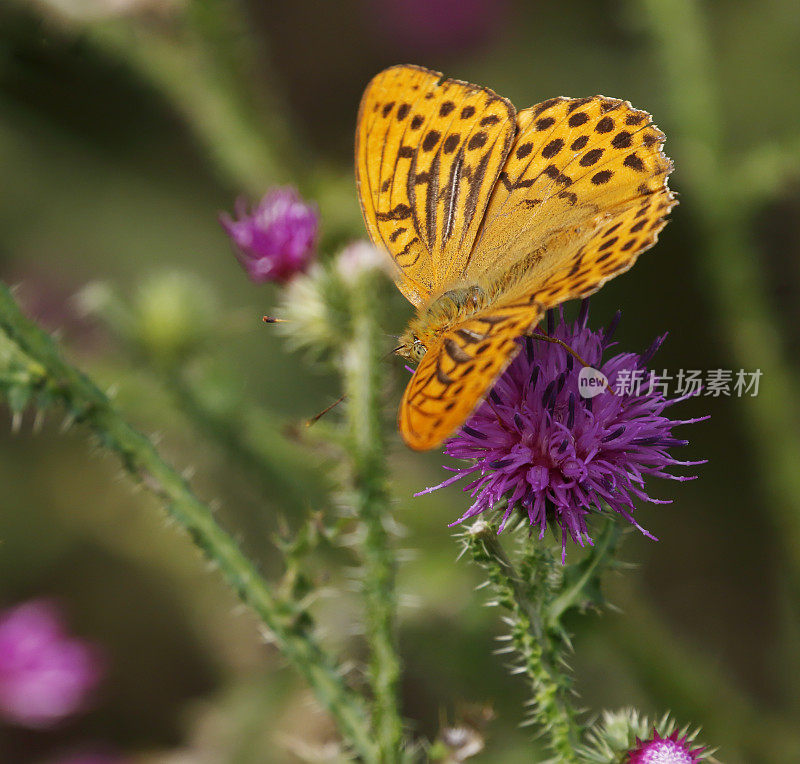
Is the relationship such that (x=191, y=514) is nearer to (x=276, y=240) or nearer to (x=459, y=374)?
(x=459, y=374)

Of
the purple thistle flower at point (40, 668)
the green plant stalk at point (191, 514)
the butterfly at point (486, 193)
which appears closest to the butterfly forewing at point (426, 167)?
the butterfly at point (486, 193)

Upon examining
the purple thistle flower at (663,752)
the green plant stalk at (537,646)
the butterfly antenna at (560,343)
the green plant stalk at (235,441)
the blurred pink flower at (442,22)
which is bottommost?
the purple thistle flower at (663,752)

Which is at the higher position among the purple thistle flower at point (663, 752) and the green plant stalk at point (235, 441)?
the green plant stalk at point (235, 441)

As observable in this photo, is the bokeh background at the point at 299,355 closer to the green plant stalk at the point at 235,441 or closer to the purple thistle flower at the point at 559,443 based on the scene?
the green plant stalk at the point at 235,441

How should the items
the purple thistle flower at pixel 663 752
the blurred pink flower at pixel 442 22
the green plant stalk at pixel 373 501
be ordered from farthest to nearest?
the blurred pink flower at pixel 442 22 → the green plant stalk at pixel 373 501 → the purple thistle flower at pixel 663 752

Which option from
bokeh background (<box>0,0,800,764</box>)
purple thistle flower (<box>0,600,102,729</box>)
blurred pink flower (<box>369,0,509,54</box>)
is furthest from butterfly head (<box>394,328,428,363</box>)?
blurred pink flower (<box>369,0,509,54</box>)

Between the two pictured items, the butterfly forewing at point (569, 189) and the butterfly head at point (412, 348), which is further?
the butterfly head at point (412, 348)

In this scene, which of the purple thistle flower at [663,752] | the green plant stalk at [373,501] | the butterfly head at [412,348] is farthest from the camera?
the butterfly head at [412,348]

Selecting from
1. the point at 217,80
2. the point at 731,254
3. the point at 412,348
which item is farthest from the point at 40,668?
the point at 731,254
